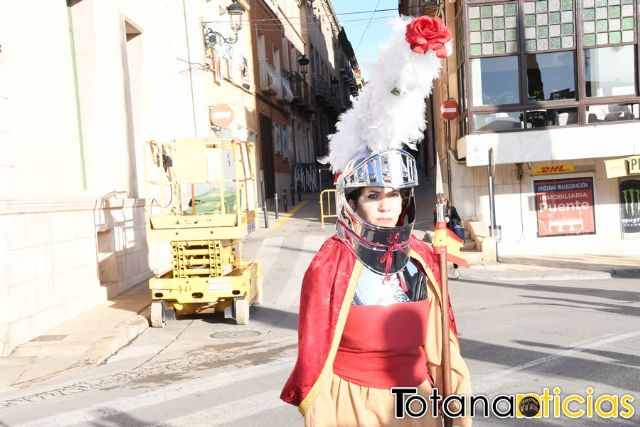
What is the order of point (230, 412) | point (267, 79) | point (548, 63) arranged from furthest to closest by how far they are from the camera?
point (267, 79), point (548, 63), point (230, 412)

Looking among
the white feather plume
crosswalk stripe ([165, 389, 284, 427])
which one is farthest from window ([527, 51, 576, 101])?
the white feather plume

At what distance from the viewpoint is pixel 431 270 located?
3166 mm

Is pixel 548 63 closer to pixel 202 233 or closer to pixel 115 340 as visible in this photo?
pixel 202 233

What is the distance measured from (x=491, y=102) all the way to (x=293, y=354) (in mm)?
11806

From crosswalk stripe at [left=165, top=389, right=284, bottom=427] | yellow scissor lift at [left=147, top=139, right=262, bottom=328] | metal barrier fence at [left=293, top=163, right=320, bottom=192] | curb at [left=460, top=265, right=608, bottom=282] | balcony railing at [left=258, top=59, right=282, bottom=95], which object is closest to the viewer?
crosswalk stripe at [left=165, top=389, right=284, bottom=427]

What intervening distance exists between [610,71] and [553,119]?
1851mm

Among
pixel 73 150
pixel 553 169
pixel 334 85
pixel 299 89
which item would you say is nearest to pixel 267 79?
pixel 299 89

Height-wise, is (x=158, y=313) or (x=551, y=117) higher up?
(x=551, y=117)

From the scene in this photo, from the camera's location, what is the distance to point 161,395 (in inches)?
267

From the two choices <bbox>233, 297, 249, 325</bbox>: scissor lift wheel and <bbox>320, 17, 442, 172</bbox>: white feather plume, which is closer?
<bbox>320, 17, 442, 172</bbox>: white feather plume

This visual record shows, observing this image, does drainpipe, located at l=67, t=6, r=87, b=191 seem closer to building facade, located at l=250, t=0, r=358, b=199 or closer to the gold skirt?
the gold skirt

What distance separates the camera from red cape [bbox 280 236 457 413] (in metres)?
2.86

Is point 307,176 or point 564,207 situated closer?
point 564,207

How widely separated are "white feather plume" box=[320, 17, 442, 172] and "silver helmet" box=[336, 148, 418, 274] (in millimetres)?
70
